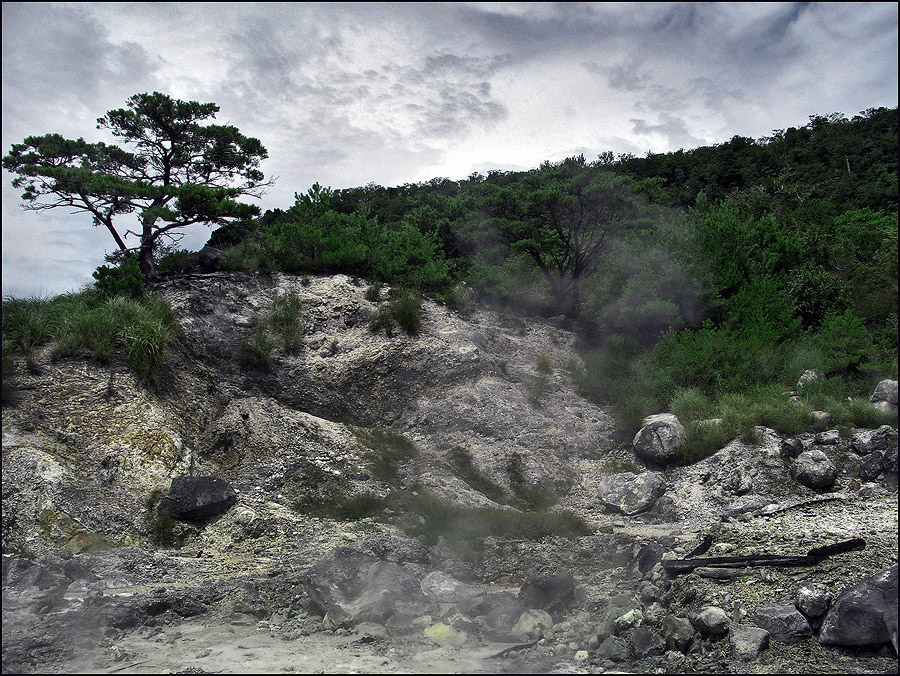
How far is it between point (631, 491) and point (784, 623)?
5127 mm

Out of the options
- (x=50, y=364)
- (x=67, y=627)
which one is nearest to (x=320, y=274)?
(x=50, y=364)

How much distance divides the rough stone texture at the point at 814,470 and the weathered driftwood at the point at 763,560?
2.91 metres

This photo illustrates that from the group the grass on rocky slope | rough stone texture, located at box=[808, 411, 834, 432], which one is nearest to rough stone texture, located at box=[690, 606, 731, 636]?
rough stone texture, located at box=[808, 411, 834, 432]

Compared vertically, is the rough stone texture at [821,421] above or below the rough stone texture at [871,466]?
above

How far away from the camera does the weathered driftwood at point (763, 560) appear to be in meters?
6.71

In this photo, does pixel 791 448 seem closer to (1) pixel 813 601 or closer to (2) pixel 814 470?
(2) pixel 814 470

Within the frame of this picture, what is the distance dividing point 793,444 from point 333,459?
360 inches

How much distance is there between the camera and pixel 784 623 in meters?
5.70

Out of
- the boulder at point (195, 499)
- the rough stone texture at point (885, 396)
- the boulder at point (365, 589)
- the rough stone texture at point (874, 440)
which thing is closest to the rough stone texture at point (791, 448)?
the rough stone texture at point (874, 440)

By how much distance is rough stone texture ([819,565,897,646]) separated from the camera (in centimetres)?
531

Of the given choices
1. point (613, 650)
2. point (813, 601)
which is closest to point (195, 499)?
point (613, 650)

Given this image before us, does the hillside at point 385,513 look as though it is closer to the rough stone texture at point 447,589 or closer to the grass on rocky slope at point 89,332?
the rough stone texture at point 447,589

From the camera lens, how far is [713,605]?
635 centimetres

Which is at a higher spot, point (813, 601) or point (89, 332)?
point (89, 332)
